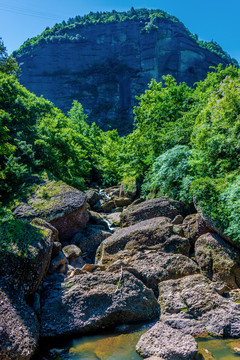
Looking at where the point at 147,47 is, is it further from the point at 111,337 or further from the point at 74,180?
the point at 111,337

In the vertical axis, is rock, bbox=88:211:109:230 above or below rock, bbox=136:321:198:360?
above

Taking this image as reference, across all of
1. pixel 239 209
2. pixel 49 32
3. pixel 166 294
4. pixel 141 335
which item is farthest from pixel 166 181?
pixel 49 32

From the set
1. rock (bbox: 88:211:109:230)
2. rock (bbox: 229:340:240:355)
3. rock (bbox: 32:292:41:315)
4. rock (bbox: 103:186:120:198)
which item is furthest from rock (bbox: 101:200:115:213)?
rock (bbox: 229:340:240:355)

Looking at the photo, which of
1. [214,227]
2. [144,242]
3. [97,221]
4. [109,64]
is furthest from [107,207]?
[109,64]

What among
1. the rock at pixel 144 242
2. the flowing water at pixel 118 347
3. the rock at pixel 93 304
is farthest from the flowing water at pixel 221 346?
the rock at pixel 144 242

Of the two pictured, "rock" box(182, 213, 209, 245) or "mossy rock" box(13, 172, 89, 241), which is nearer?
"rock" box(182, 213, 209, 245)

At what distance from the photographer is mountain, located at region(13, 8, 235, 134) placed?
7375 cm

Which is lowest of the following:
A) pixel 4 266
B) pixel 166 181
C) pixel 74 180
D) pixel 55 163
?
pixel 4 266

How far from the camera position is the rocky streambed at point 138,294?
4.49 metres

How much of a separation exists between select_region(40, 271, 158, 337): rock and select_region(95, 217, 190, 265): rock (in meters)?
2.20

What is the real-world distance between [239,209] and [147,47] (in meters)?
77.9

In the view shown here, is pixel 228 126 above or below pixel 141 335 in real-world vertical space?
above

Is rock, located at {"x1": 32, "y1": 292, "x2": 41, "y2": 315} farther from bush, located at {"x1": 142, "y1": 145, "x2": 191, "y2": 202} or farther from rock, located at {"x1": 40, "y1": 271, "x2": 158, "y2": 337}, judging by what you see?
bush, located at {"x1": 142, "y1": 145, "x2": 191, "y2": 202}

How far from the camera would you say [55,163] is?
15570 millimetres
